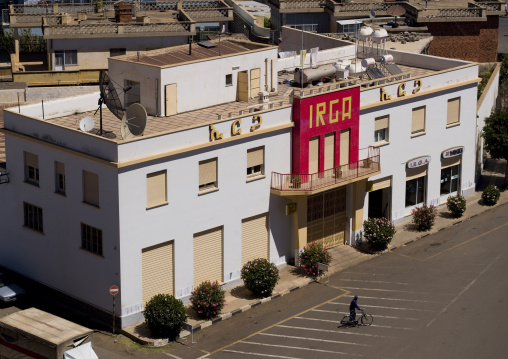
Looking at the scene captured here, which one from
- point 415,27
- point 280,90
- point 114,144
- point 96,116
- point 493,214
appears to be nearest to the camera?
point 114,144

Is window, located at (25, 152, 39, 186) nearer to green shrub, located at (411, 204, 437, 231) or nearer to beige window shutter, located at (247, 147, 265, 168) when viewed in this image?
beige window shutter, located at (247, 147, 265, 168)

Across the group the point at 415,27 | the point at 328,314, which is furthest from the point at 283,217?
the point at 415,27

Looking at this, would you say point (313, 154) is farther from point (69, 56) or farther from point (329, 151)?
point (69, 56)

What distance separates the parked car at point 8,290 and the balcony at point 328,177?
12.6 meters

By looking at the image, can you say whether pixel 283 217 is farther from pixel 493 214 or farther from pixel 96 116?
pixel 493 214

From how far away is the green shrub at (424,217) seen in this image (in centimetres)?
5988

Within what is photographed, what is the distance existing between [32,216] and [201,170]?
8393mm

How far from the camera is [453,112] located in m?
62.8

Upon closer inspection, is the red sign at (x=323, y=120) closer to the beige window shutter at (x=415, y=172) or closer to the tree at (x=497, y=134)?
the beige window shutter at (x=415, y=172)

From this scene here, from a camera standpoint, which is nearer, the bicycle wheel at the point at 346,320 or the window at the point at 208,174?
the bicycle wheel at the point at 346,320

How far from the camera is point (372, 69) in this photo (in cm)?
6047

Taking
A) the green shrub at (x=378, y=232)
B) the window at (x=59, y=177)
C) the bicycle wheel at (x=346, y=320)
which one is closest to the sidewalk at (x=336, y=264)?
the green shrub at (x=378, y=232)

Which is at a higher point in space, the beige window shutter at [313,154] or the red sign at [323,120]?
the red sign at [323,120]

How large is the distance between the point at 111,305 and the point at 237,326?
5527 millimetres
